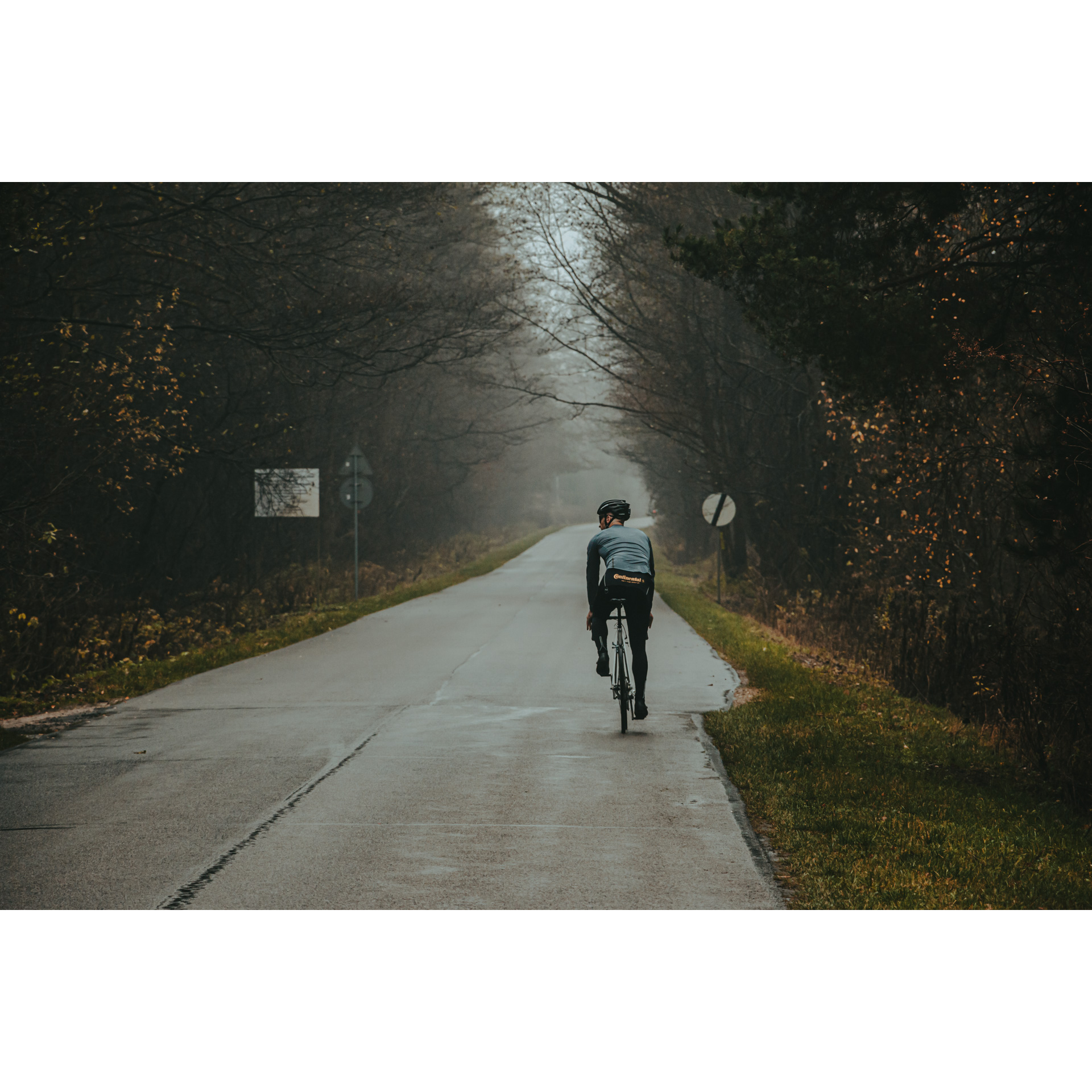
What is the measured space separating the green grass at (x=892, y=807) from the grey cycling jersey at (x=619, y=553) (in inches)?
65.7

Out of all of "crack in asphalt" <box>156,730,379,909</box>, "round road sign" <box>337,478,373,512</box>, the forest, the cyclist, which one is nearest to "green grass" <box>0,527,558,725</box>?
the forest

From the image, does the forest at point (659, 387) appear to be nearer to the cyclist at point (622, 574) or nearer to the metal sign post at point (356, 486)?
the metal sign post at point (356, 486)

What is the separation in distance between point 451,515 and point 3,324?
42488mm

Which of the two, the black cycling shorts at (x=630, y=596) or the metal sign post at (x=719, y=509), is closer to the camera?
the black cycling shorts at (x=630, y=596)

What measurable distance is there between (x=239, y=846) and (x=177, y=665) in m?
8.54

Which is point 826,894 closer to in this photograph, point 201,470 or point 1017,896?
point 1017,896

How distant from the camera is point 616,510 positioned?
32.3ft

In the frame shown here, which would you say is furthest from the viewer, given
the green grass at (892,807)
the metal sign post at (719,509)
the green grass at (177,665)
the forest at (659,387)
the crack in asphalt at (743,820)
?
the metal sign post at (719,509)

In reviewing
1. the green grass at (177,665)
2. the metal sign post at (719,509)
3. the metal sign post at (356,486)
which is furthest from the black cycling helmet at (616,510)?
the metal sign post at (356,486)

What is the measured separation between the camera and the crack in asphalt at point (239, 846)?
18.2 feet

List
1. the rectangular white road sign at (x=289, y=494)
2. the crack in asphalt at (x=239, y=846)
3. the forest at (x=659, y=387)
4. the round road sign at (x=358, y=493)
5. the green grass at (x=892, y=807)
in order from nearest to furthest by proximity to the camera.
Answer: the crack in asphalt at (x=239, y=846)
the green grass at (x=892, y=807)
the forest at (x=659, y=387)
the rectangular white road sign at (x=289, y=494)
the round road sign at (x=358, y=493)

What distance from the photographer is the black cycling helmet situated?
9727mm

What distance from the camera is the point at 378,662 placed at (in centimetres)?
1534

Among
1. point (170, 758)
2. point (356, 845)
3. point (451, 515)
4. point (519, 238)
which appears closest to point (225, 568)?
point (519, 238)
